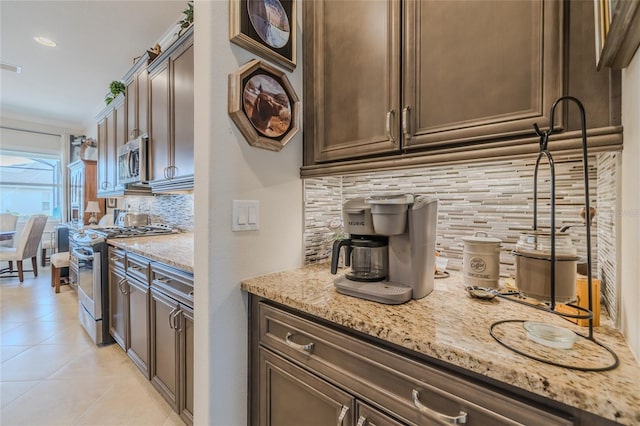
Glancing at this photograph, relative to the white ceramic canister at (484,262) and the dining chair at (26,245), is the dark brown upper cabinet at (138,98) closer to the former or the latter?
the white ceramic canister at (484,262)

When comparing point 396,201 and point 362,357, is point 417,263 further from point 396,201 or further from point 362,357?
point 362,357

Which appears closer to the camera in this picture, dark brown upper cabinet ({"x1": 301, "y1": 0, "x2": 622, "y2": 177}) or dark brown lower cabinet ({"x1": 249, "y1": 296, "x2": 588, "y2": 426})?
dark brown lower cabinet ({"x1": 249, "y1": 296, "x2": 588, "y2": 426})

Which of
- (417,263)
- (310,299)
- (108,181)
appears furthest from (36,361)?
(417,263)

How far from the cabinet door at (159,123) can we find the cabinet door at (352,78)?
1.48m

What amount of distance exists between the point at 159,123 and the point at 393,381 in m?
2.56

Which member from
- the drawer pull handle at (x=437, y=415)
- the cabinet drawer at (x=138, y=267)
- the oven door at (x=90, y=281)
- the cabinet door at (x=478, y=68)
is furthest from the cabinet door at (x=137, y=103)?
the drawer pull handle at (x=437, y=415)

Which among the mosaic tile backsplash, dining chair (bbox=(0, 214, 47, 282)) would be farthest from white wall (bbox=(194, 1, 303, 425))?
dining chair (bbox=(0, 214, 47, 282))

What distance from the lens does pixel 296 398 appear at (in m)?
0.92

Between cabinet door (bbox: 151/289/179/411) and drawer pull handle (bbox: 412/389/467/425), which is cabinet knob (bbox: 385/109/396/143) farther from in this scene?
cabinet door (bbox: 151/289/179/411)

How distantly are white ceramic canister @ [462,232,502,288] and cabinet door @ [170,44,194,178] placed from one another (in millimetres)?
1836

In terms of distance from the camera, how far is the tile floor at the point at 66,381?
161cm

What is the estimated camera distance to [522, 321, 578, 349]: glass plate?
59cm

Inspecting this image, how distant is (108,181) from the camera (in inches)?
134

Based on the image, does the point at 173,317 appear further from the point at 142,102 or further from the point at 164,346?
the point at 142,102
